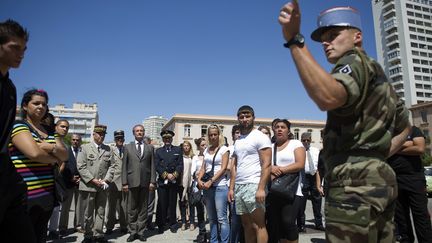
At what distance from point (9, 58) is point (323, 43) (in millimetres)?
2106

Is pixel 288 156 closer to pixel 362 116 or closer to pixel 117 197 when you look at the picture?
pixel 362 116

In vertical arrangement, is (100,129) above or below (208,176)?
above

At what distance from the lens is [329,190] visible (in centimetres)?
167

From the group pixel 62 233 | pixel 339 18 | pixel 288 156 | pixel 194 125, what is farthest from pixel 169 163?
pixel 194 125

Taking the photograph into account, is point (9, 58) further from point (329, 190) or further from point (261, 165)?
point (261, 165)

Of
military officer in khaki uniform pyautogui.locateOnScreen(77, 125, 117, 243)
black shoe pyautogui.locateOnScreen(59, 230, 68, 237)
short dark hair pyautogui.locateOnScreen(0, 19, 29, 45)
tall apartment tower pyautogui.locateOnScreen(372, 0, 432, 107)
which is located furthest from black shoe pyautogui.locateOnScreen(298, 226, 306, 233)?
tall apartment tower pyautogui.locateOnScreen(372, 0, 432, 107)

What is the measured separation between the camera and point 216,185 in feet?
17.5

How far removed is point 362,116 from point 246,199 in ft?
9.32

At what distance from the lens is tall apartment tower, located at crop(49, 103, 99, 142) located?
128 meters

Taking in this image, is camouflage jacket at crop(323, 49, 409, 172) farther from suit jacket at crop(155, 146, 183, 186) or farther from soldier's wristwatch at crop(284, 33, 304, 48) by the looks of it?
suit jacket at crop(155, 146, 183, 186)

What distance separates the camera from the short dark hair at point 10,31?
2107 mm

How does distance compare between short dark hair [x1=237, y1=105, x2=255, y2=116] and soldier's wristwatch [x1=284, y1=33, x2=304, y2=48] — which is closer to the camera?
soldier's wristwatch [x1=284, y1=33, x2=304, y2=48]

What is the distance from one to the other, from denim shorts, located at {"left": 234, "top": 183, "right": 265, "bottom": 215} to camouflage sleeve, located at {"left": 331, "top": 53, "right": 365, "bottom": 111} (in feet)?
9.26

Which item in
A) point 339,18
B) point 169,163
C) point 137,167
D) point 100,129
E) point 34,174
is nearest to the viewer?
point 339,18
